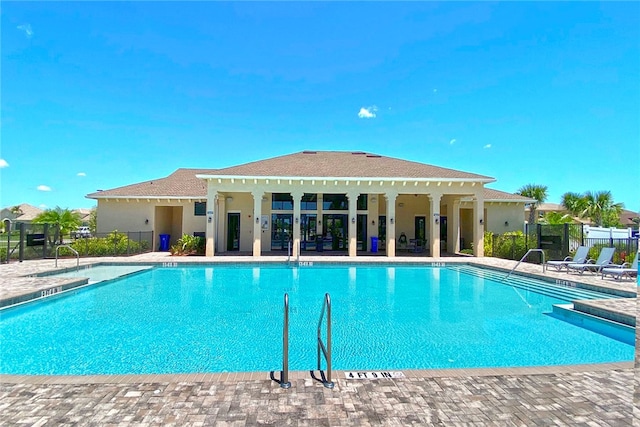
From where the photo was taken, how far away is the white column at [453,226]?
2056 centimetres

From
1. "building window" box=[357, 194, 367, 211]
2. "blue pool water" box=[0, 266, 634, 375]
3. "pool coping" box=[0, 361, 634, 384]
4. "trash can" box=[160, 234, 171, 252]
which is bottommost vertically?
"blue pool water" box=[0, 266, 634, 375]

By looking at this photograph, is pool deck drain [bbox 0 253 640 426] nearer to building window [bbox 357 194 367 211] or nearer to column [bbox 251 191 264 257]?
column [bbox 251 191 264 257]

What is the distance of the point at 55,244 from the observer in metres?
16.0

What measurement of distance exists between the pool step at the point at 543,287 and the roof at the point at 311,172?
5627mm

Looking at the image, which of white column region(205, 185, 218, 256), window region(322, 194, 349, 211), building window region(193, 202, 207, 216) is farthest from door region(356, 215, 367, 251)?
building window region(193, 202, 207, 216)

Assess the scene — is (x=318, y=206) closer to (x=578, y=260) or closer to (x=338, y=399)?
(x=578, y=260)

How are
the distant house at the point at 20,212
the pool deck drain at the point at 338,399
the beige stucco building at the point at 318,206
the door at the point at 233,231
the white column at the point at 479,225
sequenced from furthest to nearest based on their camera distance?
the distant house at the point at 20,212 < the door at the point at 233,231 < the white column at the point at 479,225 < the beige stucco building at the point at 318,206 < the pool deck drain at the point at 338,399

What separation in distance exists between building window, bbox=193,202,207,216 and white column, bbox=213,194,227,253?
1006 mm

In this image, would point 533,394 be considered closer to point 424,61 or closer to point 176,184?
point 424,61

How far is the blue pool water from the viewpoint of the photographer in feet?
17.0

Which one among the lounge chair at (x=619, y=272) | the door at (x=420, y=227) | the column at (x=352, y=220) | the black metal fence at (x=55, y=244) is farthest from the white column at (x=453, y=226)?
the black metal fence at (x=55, y=244)

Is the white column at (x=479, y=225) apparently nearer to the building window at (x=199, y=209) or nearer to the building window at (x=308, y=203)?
the building window at (x=308, y=203)

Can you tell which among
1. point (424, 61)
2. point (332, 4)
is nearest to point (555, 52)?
point (424, 61)

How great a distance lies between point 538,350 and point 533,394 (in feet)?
8.79
